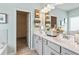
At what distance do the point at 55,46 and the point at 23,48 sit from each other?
63 cm

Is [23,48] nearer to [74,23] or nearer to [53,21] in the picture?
[53,21]

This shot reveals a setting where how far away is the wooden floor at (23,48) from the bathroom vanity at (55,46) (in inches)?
5.9

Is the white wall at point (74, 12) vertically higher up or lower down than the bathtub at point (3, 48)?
higher up

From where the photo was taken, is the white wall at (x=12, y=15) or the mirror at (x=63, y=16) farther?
the white wall at (x=12, y=15)

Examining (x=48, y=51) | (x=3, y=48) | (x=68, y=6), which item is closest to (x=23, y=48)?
(x=3, y=48)

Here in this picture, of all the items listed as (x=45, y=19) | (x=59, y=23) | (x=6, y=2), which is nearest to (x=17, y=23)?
(x=6, y=2)

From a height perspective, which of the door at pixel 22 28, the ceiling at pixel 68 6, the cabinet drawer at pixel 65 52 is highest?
the ceiling at pixel 68 6

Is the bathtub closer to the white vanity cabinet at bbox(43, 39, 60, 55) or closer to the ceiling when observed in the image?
the white vanity cabinet at bbox(43, 39, 60, 55)

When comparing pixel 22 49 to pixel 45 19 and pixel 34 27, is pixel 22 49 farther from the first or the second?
pixel 45 19

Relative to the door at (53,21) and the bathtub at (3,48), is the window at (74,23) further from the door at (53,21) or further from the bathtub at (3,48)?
the bathtub at (3,48)

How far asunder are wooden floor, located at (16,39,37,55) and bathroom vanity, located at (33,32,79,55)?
149 millimetres

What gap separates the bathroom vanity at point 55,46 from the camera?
4.36 ft

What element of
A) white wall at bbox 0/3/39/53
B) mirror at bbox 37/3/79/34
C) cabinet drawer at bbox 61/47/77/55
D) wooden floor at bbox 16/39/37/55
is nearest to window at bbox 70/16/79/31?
mirror at bbox 37/3/79/34

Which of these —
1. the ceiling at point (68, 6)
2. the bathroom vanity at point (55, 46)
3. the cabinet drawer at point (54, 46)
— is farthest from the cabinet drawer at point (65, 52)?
the ceiling at point (68, 6)
